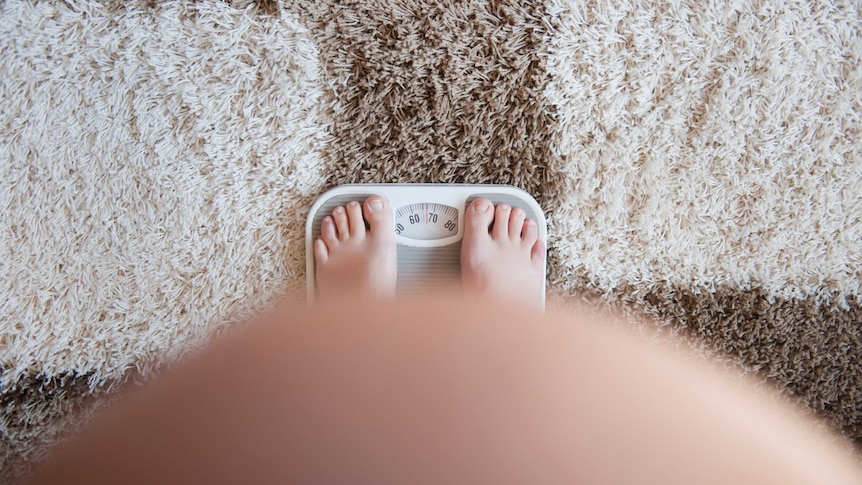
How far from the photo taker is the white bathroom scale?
31.2 inches

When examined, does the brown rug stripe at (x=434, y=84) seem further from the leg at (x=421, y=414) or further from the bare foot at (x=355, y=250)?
the leg at (x=421, y=414)

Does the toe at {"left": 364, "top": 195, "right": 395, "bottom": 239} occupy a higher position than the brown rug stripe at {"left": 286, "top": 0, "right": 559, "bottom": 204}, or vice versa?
the brown rug stripe at {"left": 286, "top": 0, "right": 559, "bottom": 204}

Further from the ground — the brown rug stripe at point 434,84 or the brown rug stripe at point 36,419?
the brown rug stripe at point 434,84

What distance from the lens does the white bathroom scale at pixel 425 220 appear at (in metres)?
0.79

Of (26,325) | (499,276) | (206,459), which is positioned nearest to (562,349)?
(206,459)

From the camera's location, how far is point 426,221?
2.63 feet

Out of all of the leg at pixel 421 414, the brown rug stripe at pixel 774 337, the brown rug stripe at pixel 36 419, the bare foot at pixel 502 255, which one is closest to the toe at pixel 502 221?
the bare foot at pixel 502 255

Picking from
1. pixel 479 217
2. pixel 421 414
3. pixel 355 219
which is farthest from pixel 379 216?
pixel 421 414

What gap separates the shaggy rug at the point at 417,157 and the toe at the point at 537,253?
3 centimetres

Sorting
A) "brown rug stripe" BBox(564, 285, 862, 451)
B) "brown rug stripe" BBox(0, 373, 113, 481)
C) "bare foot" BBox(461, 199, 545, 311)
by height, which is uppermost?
"bare foot" BBox(461, 199, 545, 311)

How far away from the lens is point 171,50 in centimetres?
79

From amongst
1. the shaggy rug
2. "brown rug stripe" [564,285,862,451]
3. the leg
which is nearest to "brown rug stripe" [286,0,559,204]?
the shaggy rug

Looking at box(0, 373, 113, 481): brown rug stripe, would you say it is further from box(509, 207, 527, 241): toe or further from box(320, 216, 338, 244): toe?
box(509, 207, 527, 241): toe

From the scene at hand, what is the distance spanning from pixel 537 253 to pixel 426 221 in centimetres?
16
